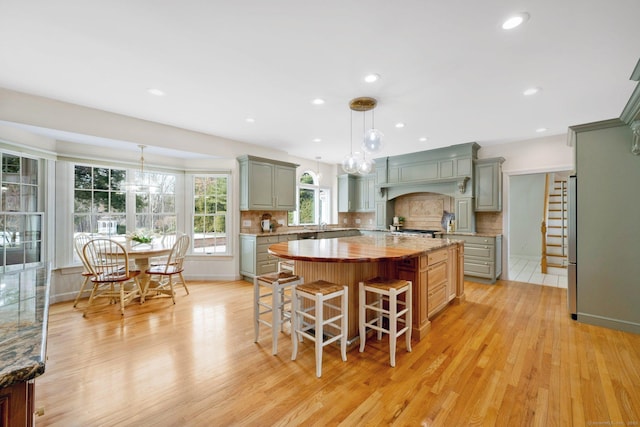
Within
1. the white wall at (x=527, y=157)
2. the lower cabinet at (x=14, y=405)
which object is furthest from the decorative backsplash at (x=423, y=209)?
the lower cabinet at (x=14, y=405)

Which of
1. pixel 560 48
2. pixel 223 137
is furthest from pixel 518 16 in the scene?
pixel 223 137

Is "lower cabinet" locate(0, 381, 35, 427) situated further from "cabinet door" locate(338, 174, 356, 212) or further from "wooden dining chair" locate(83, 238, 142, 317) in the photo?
"cabinet door" locate(338, 174, 356, 212)

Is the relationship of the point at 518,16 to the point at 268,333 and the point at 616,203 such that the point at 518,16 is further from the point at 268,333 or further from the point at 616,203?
the point at 268,333

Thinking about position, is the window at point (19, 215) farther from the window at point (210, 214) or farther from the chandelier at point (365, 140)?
the chandelier at point (365, 140)

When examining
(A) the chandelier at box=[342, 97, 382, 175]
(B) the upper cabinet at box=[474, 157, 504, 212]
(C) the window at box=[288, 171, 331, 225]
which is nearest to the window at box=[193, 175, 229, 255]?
(C) the window at box=[288, 171, 331, 225]

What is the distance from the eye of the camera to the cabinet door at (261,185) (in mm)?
5070

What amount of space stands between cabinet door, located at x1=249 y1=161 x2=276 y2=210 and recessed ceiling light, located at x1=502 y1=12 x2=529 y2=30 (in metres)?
4.06

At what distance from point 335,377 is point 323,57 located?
8.69ft

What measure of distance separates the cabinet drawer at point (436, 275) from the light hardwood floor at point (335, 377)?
0.47 meters

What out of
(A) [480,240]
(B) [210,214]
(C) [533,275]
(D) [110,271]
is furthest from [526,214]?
(D) [110,271]

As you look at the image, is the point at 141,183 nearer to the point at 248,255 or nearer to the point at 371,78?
the point at 248,255

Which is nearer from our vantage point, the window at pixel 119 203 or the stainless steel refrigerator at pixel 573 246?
the stainless steel refrigerator at pixel 573 246

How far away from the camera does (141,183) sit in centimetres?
456

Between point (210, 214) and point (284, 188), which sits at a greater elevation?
point (284, 188)
